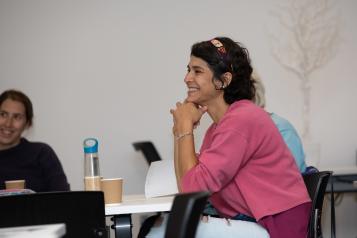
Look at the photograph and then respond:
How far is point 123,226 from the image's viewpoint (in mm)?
2076

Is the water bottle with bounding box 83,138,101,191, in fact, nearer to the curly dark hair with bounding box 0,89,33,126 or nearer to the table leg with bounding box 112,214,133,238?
the table leg with bounding box 112,214,133,238

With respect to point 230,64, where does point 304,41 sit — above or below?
above

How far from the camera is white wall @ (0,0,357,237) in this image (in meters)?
5.10

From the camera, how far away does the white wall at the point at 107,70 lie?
5.10 metres

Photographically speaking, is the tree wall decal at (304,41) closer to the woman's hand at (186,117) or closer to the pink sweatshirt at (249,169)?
the woman's hand at (186,117)

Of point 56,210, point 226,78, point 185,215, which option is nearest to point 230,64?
point 226,78

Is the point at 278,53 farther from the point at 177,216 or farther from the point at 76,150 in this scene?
the point at 177,216

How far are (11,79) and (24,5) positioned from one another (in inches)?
24.5

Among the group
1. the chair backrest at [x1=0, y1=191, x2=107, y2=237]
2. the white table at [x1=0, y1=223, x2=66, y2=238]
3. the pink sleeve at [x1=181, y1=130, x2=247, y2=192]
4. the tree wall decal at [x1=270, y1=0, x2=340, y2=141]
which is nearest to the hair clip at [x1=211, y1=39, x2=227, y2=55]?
the pink sleeve at [x1=181, y1=130, x2=247, y2=192]

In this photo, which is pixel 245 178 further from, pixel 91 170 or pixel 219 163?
pixel 91 170

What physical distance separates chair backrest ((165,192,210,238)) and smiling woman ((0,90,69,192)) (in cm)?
197

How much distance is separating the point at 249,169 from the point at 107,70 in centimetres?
311

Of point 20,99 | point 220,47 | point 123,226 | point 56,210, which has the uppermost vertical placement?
point 220,47

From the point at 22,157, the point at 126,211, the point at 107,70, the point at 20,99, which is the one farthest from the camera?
the point at 107,70
